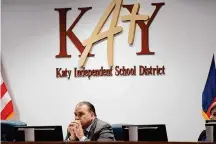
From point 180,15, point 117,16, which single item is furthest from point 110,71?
point 180,15

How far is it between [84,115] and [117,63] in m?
1.05

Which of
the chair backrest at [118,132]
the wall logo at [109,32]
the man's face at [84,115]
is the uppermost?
the wall logo at [109,32]

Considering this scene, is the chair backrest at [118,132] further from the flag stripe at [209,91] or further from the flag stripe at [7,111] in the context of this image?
the flag stripe at [7,111]

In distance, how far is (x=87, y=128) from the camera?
4.37 metres

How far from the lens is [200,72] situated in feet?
16.5

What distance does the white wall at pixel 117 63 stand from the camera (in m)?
5.04

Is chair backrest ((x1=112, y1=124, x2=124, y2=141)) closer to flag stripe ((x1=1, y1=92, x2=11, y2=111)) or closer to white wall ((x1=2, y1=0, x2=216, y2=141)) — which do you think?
white wall ((x1=2, y1=0, x2=216, y2=141))

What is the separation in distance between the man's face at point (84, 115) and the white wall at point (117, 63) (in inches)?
33.9

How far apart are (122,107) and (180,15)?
126 cm

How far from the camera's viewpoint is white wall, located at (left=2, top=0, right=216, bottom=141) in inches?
199

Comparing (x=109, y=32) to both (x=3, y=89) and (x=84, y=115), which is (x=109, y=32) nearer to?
(x=84, y=115)

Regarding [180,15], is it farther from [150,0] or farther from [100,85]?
[100,85]

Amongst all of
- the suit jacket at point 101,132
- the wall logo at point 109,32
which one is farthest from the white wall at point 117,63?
the suit jacket at point 101,132

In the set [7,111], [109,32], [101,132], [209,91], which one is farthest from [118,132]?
[7,111]
